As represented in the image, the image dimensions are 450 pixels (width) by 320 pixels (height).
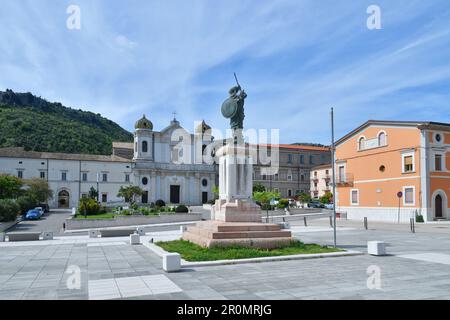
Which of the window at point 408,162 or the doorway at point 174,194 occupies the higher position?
the window at point 408,162

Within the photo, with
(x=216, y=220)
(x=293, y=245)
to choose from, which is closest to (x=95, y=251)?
(x=216, y=220)

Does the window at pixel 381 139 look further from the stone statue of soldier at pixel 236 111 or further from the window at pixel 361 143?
the stone statue of soldier at pixel 236 111

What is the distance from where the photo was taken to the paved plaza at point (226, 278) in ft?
25.1

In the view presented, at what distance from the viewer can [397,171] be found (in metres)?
33.7

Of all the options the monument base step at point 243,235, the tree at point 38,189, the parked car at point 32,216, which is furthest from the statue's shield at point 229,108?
the tree at point 38,189

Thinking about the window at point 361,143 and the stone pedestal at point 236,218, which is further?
the window at point 361,143

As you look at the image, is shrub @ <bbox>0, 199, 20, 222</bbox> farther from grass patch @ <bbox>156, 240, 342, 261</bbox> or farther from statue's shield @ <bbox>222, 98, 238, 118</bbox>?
statue's shield @ <bbox>222, 98, 238, 118</bbox>

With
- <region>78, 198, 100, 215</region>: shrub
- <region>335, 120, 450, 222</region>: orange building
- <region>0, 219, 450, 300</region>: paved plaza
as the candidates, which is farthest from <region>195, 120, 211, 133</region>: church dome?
<region>0, 219, 450, 300</region>: paved plaza

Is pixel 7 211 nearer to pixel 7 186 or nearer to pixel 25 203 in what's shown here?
pixel 7 186

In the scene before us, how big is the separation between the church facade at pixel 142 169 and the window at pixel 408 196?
34046mm

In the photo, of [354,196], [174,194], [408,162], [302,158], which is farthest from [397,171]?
[302,158]

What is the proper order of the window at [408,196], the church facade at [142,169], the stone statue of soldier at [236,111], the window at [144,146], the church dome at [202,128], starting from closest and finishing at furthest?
1. the stone statue of soldier at [236,111]
2. the window at [408,196]
3. the church facade at [142,169]
4. the window at [144,146]
5. the church dome at [202,128]

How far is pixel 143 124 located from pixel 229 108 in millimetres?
46362
